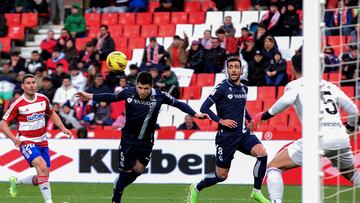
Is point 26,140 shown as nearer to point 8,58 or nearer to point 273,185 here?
point 273,185

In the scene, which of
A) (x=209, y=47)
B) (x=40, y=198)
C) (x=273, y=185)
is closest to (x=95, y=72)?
(x=209, y=47)

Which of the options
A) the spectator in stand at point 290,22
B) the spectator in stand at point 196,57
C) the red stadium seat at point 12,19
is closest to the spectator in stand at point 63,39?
the red stadium seat at point 12,19

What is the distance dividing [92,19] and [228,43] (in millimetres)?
5198

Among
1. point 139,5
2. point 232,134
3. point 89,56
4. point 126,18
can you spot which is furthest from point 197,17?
point 232,134

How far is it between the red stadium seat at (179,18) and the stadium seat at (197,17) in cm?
15

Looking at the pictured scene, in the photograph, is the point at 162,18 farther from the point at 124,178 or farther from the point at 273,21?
the point at 124,178

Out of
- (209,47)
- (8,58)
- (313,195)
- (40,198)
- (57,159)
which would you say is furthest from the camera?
(8,58)

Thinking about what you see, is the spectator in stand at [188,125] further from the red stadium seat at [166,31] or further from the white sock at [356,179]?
the white sock at [356,179]

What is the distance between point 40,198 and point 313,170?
8027mm

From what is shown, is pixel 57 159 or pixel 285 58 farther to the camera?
pixel 285 58

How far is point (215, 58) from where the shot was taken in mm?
21938

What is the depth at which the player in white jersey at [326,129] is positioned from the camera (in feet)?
33.8

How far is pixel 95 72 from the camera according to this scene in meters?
22.5

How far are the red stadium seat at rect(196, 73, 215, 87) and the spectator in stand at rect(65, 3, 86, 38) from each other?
460 cm
